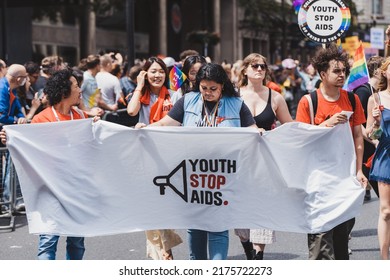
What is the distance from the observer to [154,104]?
8242mm

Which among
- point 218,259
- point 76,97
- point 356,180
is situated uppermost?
point 76,97

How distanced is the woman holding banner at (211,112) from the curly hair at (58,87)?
2.12ft

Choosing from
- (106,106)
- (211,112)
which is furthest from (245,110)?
(106,106)

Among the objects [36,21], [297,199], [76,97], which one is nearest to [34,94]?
[76,97]

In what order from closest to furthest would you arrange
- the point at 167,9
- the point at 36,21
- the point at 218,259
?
1. the point at 218,259
2. the point at 36,21
3. the point at 167,9

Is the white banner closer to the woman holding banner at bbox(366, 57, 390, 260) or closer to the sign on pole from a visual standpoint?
the woman holding banner at bbox(366, 57, 390, 260)

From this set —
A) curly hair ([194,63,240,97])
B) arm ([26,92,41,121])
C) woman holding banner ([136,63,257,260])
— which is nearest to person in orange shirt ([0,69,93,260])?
woman holding banner ([136,63,257,260])

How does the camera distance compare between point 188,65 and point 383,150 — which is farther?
point 188,65

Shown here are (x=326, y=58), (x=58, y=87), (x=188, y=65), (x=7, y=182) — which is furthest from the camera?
(x=7, y=182)

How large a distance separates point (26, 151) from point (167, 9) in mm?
43453

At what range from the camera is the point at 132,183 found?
677 centimetres

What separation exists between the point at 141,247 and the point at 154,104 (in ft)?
5.72

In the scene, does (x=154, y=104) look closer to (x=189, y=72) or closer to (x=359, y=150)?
(x=189, y=72)

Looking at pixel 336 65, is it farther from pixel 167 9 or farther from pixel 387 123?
pixel 167 9
